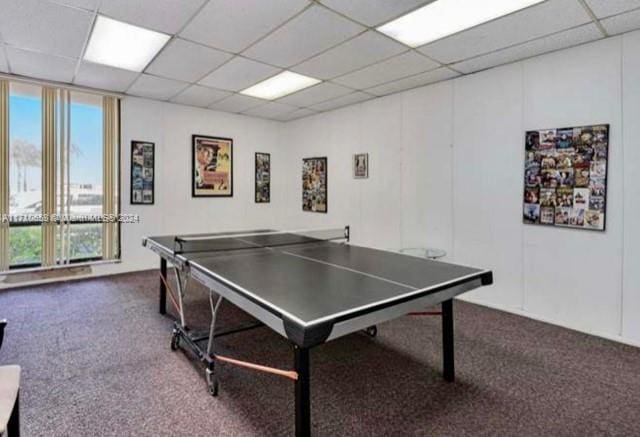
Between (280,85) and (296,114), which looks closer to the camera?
(280,85)

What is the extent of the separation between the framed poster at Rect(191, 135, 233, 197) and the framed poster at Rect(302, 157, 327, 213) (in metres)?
1.38

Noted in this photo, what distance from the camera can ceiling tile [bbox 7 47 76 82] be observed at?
3.74 m

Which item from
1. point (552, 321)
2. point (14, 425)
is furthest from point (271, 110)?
point (14, 425)

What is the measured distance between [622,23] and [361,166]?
335cm

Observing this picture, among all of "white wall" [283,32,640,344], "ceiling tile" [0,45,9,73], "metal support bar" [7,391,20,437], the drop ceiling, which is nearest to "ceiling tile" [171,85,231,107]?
the drop ceiling

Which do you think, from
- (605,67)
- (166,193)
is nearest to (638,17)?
(605,67)

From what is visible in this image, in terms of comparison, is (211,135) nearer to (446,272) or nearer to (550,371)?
(446,272)

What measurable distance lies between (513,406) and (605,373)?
999mm

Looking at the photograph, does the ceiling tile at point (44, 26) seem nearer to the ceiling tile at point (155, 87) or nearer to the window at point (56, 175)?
the ceiling tile at point (155, 87)

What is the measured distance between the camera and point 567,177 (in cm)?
339

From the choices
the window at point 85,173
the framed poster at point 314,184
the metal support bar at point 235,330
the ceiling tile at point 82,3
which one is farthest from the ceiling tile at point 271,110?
the metal support bar at point 235,330

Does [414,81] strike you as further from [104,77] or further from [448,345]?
[104,77]

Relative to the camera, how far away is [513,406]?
2.16 meters

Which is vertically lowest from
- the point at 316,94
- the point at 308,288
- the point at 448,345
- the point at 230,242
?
the point at 448,345
